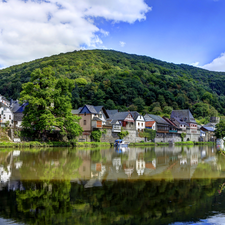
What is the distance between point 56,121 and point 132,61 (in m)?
149

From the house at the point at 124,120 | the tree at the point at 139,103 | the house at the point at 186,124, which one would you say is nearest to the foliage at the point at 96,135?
the house at the point at 124,120

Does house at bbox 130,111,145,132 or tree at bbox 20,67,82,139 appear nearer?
tree at bbox 20,67,82,139

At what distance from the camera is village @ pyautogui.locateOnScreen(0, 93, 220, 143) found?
55125mm

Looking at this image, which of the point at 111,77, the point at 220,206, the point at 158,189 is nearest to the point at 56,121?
the point at 158,189

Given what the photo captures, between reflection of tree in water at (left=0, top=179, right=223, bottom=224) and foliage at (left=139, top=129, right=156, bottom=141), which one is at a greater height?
foliage at (left=139, top=129, right=156, bottom=141)

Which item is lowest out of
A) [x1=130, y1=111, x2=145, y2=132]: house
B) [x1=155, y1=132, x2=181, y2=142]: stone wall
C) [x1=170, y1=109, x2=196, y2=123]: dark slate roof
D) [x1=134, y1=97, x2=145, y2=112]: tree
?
[x1=155, y1=132, x2=181, y2=142]: stone wall

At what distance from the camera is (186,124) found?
289ft

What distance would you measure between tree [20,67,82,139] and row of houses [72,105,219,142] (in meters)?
13.3

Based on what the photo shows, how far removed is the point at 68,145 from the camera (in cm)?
4234

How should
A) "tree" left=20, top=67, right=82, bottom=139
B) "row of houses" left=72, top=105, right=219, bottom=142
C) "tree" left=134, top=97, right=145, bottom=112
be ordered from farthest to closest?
"tree" left=134, top=97, right=145, bottom=112 → "row of houses" left=72, top=105, right=219, bottom=142 → "tree" left=20, top=67, right=82, bottom=139

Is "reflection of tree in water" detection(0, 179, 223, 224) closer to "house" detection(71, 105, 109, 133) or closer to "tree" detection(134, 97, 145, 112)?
"house" detection(71, 105, 109, 133)

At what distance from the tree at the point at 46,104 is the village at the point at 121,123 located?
477 cm

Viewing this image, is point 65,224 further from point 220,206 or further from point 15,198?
point 220,206


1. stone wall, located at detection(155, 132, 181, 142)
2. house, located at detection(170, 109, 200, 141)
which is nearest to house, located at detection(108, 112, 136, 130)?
stone wall, located at detection(155, 132, 181, 142)
